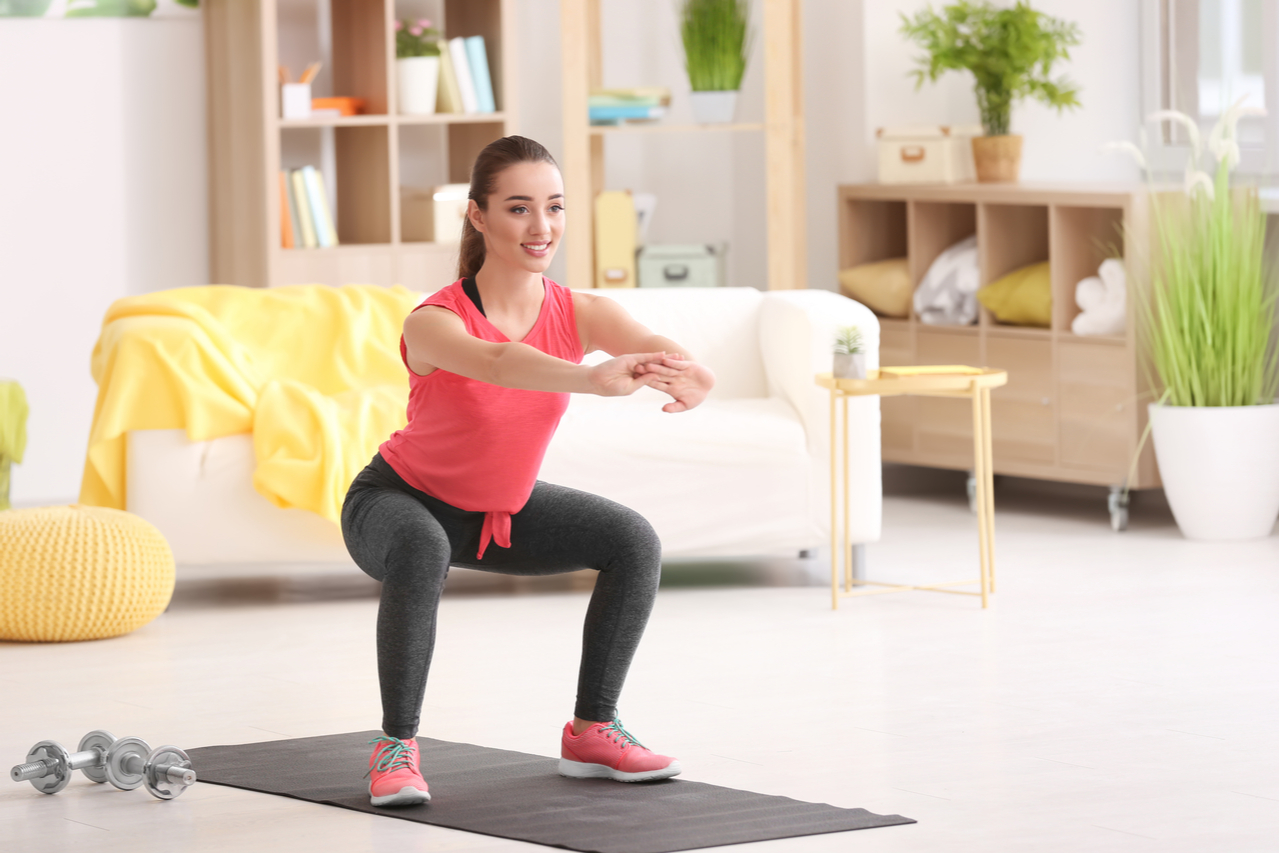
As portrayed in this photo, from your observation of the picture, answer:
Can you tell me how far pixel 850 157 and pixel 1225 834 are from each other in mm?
4072

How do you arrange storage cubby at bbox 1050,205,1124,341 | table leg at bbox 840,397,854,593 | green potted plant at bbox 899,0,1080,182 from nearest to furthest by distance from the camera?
table leg at bbox 840,397,854,593 → storage cubby at bbox 1050,205,1124,341 → green potted plant at bbox 899,0,1080,182

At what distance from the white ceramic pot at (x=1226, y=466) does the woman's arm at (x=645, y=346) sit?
8.90 feet

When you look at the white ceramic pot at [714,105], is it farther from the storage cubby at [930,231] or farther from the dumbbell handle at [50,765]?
the dumbbell handle at [50,765]

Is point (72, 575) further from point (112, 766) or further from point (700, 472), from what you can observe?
point (700, 472)

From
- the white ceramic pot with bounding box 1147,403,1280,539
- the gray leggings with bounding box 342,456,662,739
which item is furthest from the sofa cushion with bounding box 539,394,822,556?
the gray leggings with bounding box 342,456,662,739

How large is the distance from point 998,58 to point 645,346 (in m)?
3.46

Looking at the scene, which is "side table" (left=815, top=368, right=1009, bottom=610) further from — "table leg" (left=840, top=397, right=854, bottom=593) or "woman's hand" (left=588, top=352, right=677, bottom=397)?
"woman's hand" (left=588, top=352, right=677, bottom=397)

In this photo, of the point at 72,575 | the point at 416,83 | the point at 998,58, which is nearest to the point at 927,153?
the point at 998,58

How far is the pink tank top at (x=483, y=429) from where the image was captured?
2.58 metres

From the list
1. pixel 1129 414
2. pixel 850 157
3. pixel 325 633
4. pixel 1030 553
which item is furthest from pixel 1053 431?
pixel 325 633

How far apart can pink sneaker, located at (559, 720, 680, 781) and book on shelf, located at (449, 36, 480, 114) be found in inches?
138

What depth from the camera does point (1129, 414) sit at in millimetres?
5195

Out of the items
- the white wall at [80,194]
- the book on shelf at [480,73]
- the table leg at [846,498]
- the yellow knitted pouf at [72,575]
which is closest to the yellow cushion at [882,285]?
the book on shelf at [480,73]

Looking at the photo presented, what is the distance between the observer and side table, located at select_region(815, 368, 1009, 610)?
407 cm
